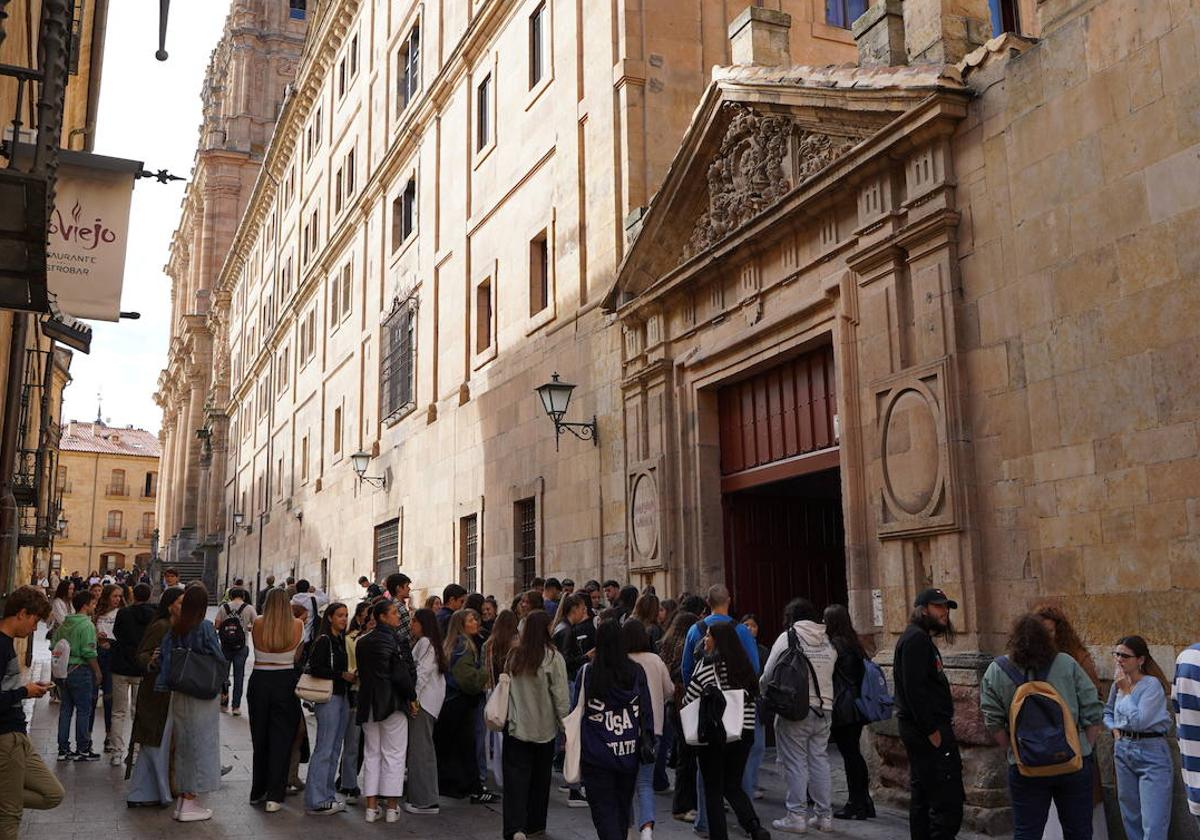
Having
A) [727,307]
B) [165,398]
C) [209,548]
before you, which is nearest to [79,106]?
A: [727,307]

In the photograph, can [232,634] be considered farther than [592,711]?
Yes

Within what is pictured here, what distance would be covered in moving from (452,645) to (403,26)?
844 inches

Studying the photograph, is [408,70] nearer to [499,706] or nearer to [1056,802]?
[499,706]

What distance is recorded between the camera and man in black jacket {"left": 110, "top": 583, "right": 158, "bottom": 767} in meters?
10.5

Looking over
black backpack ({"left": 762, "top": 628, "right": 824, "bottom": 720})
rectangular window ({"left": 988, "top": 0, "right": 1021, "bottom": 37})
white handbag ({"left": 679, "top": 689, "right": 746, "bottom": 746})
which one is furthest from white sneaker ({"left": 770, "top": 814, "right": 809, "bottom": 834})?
rectangular window ({"left": 988, "top": 0, "right": 1021, "bottom": 37})

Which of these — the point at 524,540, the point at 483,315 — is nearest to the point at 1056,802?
the point at 524,540

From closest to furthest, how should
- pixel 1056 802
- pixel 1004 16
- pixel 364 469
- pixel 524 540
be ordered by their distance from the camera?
pixel 1056 802 → pixel 1004 16 → pixel 524 540 → pixel 364 469

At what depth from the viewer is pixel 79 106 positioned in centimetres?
1903

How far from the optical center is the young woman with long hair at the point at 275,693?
877 cm

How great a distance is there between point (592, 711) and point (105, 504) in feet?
304

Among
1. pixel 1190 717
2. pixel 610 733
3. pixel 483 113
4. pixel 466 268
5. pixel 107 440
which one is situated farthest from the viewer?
pixel 107 440

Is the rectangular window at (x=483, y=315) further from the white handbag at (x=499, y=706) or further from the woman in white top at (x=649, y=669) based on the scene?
the woman in white top at (x=649, y=669)

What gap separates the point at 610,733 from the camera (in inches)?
267

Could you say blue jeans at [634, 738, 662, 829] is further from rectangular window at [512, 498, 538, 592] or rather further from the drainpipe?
rectangular window at [512, 498, 538, 592]
